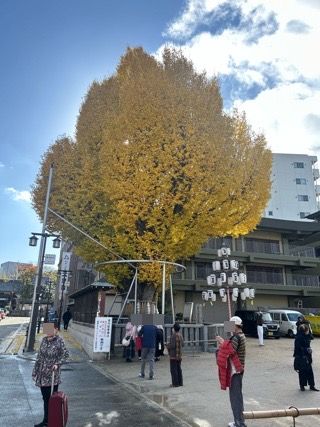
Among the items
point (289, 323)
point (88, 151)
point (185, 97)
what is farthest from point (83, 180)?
A: point (289, 323)

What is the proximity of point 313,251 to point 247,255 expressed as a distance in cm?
972

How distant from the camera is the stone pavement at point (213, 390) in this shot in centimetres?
641

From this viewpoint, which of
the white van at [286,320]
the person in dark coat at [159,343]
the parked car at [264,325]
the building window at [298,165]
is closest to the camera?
the person in dark coat at [159,343]

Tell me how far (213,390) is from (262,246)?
2858 cm

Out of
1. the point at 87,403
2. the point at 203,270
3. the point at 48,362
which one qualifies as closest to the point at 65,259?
the point at 203,270

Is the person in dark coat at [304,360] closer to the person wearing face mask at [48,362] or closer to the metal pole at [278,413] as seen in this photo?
the metal pole at [278,413]

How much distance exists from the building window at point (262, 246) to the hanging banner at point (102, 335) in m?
23.3

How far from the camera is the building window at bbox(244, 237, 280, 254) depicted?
35.2 meters

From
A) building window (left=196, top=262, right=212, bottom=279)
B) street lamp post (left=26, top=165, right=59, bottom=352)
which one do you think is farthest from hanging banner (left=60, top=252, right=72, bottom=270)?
building window (left=196, top=262, right=212, bottom=279)

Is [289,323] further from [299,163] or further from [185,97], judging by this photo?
[299,163]

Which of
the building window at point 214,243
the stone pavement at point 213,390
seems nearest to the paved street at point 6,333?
the stone pavement at point 213,390

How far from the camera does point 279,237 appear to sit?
122 ft

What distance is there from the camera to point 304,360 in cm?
869

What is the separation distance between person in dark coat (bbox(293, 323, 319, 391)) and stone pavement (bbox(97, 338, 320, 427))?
0.84 ft
